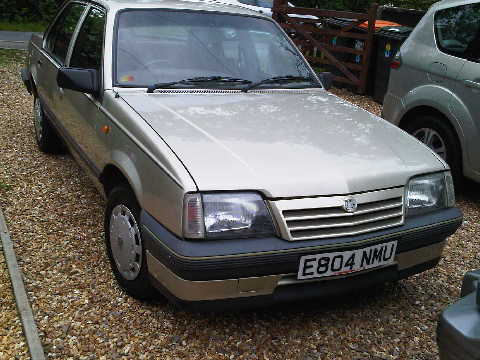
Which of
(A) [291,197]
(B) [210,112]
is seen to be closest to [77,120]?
(B) [210,112]

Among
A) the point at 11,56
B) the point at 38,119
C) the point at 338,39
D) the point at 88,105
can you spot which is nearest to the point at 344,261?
the point at 88,105

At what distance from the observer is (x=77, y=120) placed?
427 cm

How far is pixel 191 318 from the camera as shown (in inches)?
127

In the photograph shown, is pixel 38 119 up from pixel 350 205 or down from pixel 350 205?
down

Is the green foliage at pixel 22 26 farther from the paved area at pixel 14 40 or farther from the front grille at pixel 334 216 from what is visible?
the front grille at pixel 334 216

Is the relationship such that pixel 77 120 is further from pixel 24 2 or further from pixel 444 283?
pixel 24 2

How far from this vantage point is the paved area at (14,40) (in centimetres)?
1265

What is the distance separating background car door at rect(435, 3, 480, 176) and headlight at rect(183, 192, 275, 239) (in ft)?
10.0

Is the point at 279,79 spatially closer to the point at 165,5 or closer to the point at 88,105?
the point at 165,5

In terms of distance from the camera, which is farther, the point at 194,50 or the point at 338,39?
the point at 338,39

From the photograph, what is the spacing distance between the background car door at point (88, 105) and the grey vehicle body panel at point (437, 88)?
3.08 metres

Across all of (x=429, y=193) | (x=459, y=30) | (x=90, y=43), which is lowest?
(x=429, y=193)

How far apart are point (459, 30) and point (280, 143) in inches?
121

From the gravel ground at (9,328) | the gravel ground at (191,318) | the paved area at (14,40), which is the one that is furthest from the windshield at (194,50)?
the paved area at (14,40)
